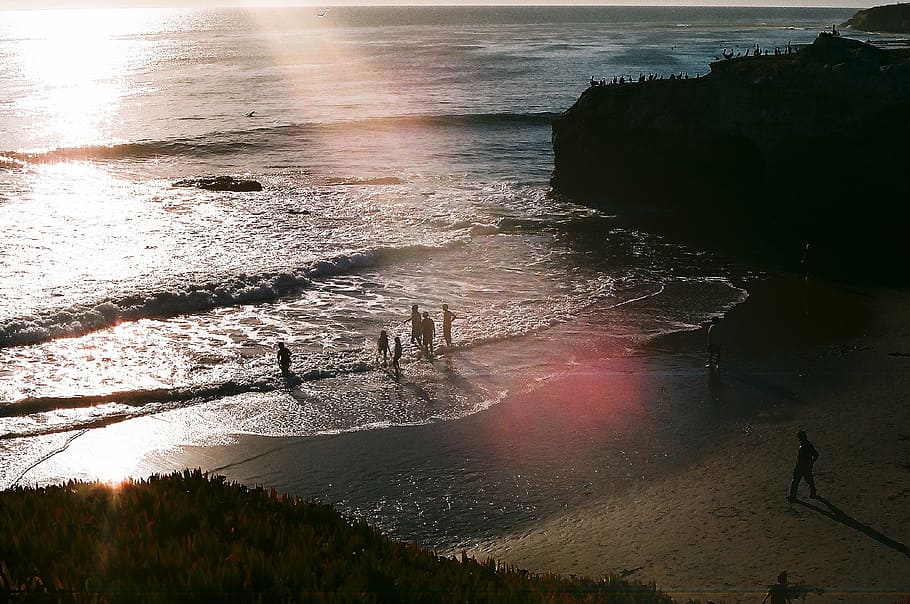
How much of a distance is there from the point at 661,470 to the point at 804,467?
2.53m

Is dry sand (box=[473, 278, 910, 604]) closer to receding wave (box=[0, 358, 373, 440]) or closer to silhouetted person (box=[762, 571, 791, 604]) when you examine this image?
silhouetted person (box=[762, 571, 791, 604])

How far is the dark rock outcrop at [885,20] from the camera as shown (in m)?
165

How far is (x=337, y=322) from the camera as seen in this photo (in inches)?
1001

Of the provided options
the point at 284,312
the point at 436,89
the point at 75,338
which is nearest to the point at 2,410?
the point at 75,338

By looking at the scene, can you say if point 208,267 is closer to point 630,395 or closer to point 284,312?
point 284,312

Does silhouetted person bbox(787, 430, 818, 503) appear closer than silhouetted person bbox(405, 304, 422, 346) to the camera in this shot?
Yes

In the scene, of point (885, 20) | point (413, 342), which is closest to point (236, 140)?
point (413, 342)

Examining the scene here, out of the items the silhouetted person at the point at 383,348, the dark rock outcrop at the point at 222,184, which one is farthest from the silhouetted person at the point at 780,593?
the dark rock outcrop at the point at 222,184

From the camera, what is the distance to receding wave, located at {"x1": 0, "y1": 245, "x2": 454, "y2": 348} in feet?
79.8

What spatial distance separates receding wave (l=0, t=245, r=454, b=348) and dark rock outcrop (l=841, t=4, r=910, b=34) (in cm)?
16047

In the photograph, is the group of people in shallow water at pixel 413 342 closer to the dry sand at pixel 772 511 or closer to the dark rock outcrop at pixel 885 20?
the dry sand at pixel 772 511

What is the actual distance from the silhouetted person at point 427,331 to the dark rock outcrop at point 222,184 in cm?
2630

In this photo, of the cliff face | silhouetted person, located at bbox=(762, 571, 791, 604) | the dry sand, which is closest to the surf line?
the dry sand

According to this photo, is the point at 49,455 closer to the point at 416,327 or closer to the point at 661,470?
the point at 416,327
